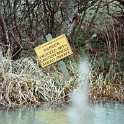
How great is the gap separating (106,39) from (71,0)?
3.73 ft

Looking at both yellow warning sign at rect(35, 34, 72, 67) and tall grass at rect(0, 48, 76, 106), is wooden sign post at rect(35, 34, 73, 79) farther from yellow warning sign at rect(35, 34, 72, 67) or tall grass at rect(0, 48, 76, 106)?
tall grass at rect(0, 48, 76, 106)

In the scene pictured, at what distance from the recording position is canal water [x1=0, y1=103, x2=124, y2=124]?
21.0 ft

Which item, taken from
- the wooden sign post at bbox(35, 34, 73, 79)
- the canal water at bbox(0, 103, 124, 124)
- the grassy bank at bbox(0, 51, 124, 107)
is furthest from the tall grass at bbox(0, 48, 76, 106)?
the canal water at bbox(0, 103, 124, 124)

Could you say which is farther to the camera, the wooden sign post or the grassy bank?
the wooden sign post

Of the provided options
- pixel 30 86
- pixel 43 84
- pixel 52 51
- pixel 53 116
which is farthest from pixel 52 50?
pixel 53 116

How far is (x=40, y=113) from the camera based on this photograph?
22.5 ft

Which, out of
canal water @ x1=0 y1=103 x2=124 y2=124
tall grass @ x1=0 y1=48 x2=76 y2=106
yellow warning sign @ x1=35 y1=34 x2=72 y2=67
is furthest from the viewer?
yellow warning sign @ x1=35 y1=34 x2=72 y2=67

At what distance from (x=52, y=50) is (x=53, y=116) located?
1.38 m

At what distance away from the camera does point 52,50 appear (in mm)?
7750

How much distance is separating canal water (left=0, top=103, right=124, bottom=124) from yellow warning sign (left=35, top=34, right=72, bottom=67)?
98cm

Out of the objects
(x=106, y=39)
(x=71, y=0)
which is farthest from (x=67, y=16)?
(x=106, y=39)

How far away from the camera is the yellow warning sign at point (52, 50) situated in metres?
7.71

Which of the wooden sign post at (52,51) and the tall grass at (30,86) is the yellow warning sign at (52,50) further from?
the tall grass at (30,86)

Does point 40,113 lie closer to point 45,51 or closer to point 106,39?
point 45,51
